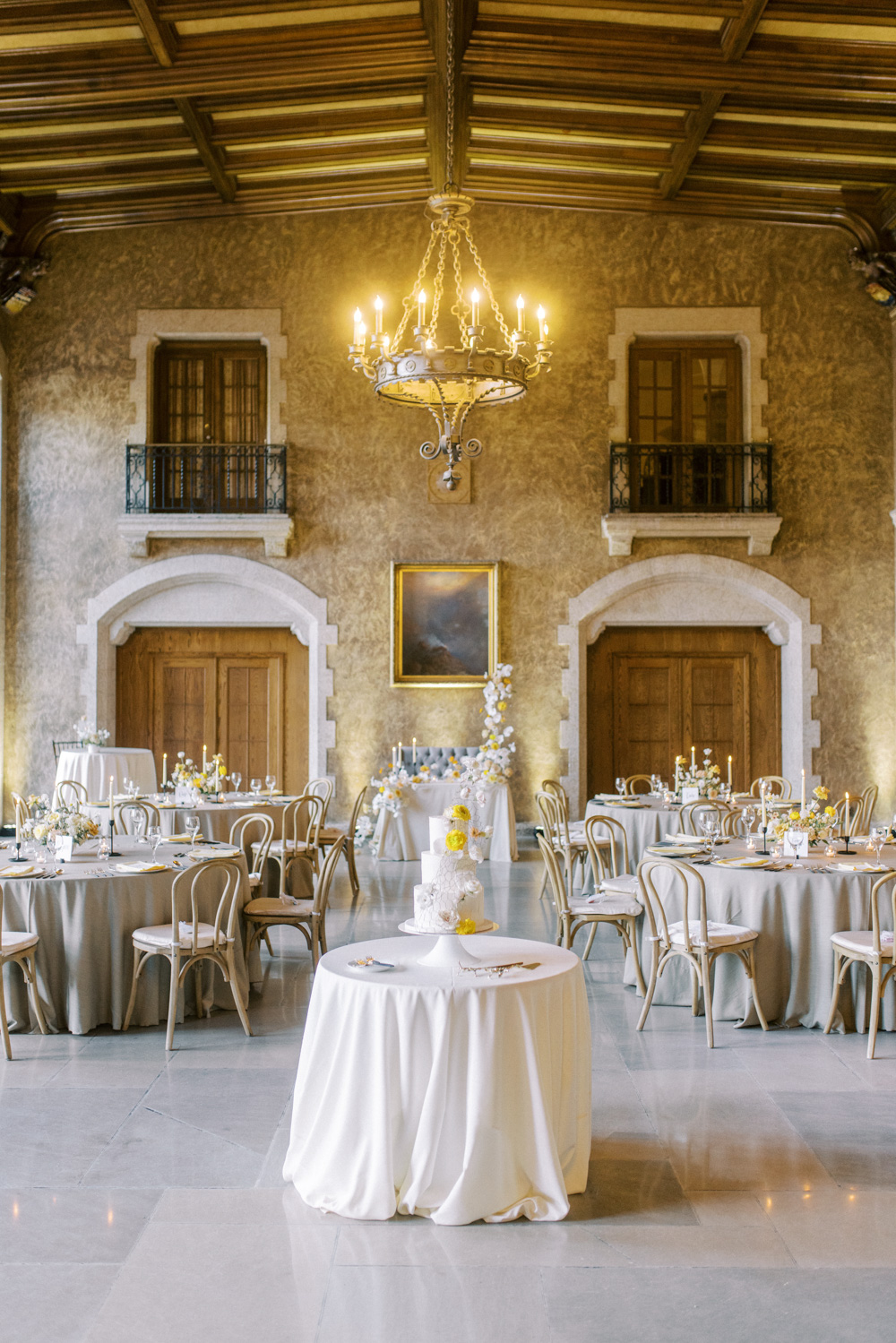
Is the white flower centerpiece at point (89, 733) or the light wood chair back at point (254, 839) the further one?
the white flower centerpiece at point (89, 733)

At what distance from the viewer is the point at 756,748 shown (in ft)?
38.5

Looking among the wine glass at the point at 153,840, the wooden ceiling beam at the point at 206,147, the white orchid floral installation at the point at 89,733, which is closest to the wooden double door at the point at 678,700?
the white orchid floral installation at the point at 89,733

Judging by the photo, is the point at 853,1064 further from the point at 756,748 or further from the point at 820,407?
the point at 820,407

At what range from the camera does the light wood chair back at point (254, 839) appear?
639 cm

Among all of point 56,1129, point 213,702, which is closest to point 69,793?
point 213,702

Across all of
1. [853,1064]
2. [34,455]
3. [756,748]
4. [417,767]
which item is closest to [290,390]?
[34,455]

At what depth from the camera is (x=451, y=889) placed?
354cm

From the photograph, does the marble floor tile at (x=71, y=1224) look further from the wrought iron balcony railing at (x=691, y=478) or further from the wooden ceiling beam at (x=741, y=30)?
the wrought iron balcony railing at (x=691, y=478)

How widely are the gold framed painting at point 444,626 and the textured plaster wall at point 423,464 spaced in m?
0.16

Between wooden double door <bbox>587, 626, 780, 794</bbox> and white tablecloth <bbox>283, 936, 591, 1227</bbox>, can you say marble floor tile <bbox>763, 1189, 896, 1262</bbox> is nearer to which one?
white tablecloth <bbox>283, 936, 591, 1227</bbox>

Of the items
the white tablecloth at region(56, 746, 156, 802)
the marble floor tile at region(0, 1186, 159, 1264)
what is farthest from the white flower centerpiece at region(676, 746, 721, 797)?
the marble floor tile at region(0, 1186, 159, 1264)

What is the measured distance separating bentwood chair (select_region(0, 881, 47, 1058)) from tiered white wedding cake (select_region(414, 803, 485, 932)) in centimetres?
203

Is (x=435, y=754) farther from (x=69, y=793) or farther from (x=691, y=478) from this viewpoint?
(x=691, y=478)

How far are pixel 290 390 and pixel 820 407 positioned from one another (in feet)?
17.0
